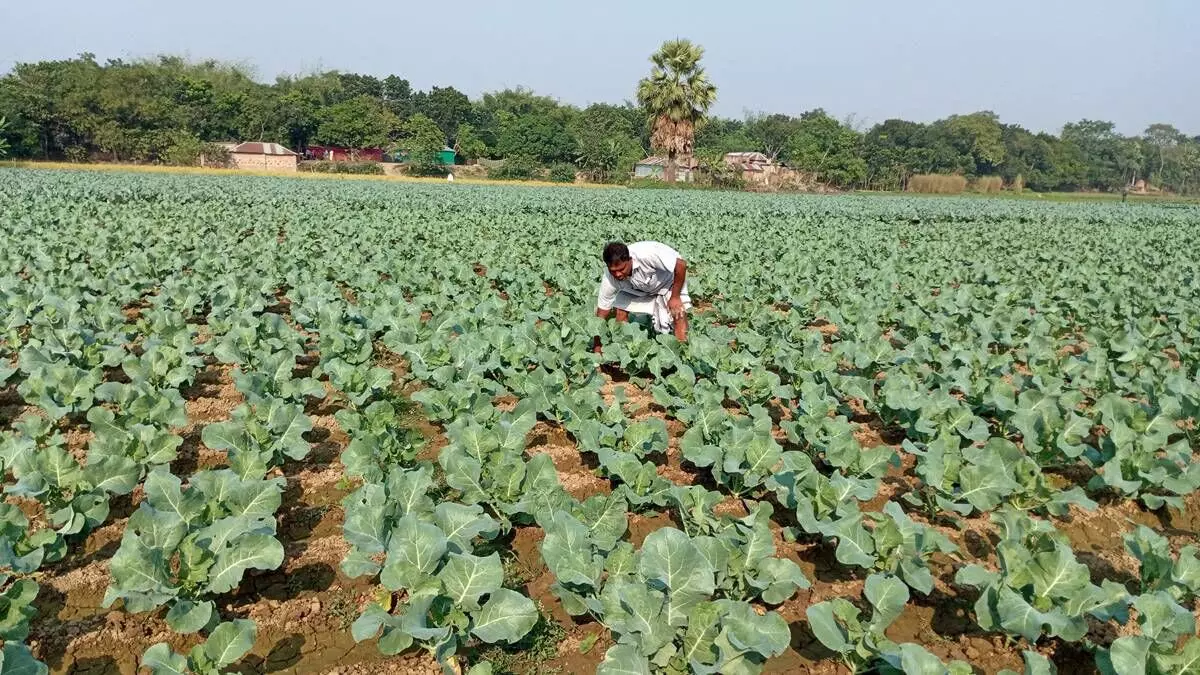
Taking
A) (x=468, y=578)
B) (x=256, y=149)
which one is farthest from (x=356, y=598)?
(x=256, y=149)

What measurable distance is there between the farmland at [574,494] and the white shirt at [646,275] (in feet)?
1.34

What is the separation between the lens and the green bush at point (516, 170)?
217 ft

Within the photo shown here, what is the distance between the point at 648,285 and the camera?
6.93 m

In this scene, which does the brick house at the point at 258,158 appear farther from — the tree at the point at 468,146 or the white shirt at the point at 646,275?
the white shirt at the point at 646,275

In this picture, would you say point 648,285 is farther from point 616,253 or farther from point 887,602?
point 887,602

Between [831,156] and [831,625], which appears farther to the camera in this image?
[831,156]

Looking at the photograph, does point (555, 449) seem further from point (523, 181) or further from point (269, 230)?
point (523, 181)

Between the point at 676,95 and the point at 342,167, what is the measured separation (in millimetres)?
28849

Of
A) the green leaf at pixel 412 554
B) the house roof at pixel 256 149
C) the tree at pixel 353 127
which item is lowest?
the green leaf at pixel 412 554

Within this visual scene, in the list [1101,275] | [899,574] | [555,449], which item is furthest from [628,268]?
[1101,275]

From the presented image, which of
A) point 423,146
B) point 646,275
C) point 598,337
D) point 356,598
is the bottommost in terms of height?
point 356,598

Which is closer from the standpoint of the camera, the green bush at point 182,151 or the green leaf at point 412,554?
the green leaf at point 412,554

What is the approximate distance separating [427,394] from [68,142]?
74621mm

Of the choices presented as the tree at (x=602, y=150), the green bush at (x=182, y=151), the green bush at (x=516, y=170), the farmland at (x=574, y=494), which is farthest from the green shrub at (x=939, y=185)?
the farmland at (x=574, y=494)
